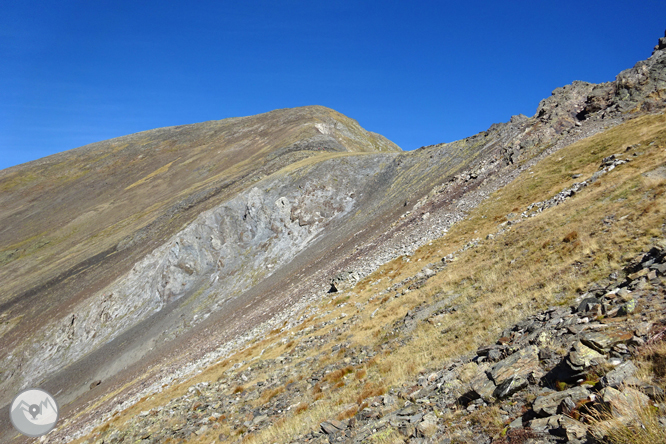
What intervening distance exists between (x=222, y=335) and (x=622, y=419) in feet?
129

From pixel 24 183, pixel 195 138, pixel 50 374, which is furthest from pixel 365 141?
pixel 24 183

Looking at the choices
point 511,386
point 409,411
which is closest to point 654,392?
point 511,386

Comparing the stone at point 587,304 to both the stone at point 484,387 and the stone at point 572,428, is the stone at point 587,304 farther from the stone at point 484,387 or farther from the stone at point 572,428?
the stone at point 572,428

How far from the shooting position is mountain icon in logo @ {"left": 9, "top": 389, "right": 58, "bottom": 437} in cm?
1072

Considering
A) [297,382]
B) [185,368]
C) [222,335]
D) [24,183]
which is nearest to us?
[297,382]

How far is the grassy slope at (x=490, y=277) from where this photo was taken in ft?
40.8

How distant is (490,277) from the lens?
56.9 feet

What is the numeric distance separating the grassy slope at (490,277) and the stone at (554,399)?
3467mm

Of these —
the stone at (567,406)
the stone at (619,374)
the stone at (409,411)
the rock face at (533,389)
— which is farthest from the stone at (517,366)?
the stone at (409,411)

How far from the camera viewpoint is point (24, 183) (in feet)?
568

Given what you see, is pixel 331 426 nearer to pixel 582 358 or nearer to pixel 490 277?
pixel 582 358

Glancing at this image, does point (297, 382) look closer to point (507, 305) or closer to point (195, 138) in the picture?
point (507, 305)

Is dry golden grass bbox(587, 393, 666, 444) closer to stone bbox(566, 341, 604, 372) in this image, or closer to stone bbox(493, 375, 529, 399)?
stone bbox(566, 341, 604, 372)

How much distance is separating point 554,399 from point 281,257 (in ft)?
183
